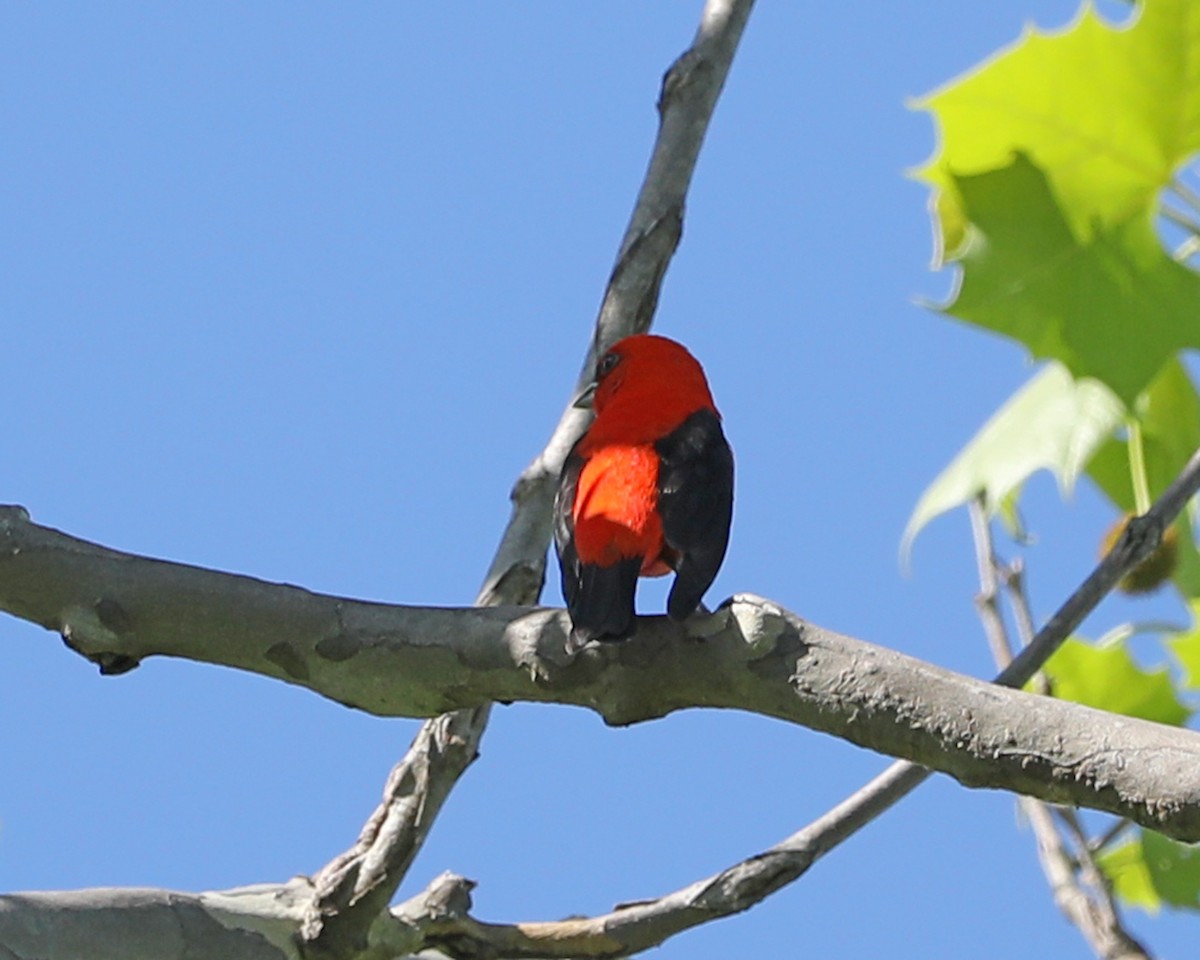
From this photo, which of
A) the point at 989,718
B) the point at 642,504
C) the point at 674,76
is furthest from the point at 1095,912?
the point at 674,76

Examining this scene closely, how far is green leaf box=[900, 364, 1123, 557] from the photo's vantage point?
4.13m

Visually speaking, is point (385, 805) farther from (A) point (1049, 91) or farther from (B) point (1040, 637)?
(A) point (1049, 91)

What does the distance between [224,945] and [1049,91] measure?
2439 millimetres

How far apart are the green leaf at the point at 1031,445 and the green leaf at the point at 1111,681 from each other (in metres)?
0.38

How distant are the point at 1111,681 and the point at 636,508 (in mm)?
1708

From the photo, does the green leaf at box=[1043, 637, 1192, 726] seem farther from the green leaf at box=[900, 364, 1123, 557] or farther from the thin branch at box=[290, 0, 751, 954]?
the thin branch at box=[290, 0, 751, 954]

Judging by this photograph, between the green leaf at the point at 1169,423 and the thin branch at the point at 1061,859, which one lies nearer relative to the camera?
the thin branch at the point at 1061,859

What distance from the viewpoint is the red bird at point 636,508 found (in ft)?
7.86

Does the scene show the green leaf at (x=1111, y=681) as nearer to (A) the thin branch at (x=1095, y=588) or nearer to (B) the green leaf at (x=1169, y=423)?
(B) the green leaf at (x=1169, y=423)

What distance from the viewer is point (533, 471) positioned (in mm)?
3105

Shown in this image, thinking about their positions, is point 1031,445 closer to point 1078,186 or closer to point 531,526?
point 1078,186

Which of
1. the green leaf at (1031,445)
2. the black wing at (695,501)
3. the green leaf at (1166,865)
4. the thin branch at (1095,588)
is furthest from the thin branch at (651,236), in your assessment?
the green leaf at (1166,865)

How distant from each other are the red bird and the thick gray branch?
0.08m

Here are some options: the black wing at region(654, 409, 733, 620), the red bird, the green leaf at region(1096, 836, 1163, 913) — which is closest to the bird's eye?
the red bird
